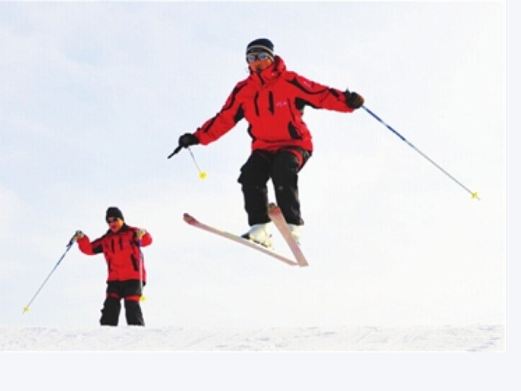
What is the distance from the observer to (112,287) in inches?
472

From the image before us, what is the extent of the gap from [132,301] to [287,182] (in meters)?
3.52

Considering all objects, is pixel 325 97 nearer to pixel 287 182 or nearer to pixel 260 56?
pixel 260 56

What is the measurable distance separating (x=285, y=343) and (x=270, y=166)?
2.04 metres

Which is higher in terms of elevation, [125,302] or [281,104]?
[281,104]

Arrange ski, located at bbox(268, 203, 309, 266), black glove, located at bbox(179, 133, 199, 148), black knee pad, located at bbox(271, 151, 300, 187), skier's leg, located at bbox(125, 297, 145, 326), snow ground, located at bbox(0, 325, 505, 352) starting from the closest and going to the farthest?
1. snow ground, located at bbox(0, 325, 505, 352)
2. ski, located at bbox(268, 203, 309, 266)
3. black knee pad, located at bbox(271, 151, 300, 187)
4. black glove, located at bbox(179, 133, 199, 148)
5. skier's leg, located at bbox(125, 297, 145, 326)

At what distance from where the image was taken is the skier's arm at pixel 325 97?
9.46 m

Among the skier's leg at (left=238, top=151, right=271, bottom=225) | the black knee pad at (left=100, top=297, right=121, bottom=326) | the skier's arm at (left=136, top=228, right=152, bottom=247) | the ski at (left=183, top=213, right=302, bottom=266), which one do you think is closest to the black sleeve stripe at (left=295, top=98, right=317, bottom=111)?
the skier's leg at (left=238, top=151, right=271, bottom=225)

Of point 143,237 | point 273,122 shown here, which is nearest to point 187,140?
point 273,122

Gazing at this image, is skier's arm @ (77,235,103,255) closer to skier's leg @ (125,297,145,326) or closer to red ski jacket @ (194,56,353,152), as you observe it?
skier's leg @ (125,297,145,326)

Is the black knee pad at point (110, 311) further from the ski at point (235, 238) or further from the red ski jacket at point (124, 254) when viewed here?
the ski at point (235, 238)

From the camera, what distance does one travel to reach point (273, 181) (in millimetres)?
9359

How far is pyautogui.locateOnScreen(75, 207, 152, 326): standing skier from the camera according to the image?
11.9m

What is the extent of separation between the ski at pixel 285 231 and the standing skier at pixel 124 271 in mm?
3018

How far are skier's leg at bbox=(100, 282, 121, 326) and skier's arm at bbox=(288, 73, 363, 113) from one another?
153 inches
